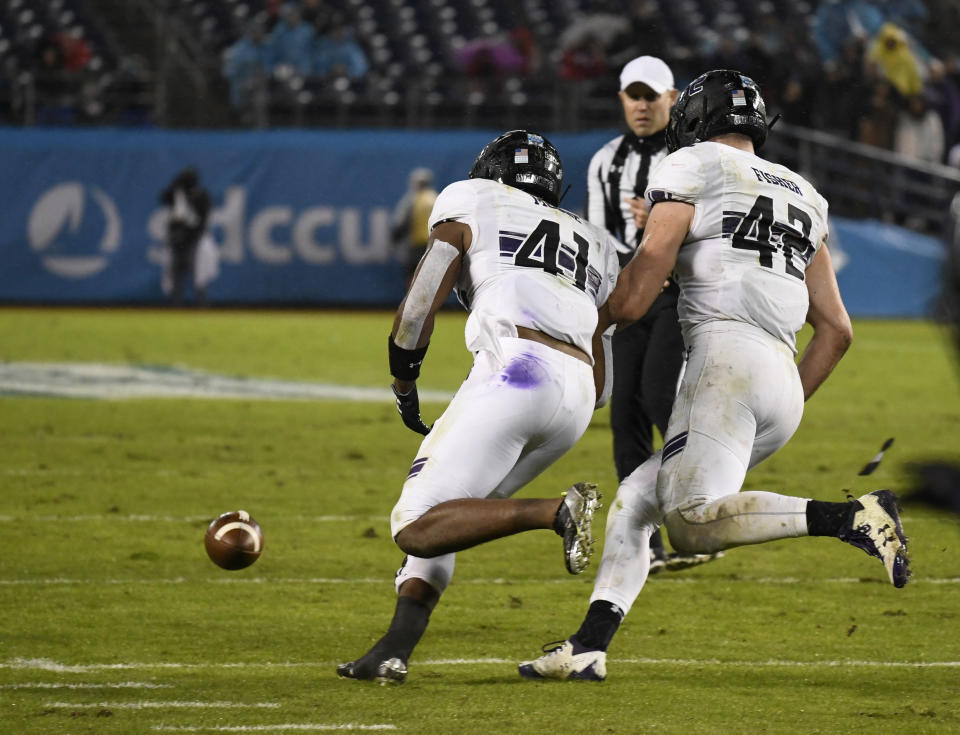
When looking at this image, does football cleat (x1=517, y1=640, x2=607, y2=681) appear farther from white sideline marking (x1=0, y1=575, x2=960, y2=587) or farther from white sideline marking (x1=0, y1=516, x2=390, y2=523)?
white sideline marking (x1=0, y1=516, x2=390, y2=523)

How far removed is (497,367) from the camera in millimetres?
4719

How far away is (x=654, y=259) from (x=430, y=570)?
117 centimetres

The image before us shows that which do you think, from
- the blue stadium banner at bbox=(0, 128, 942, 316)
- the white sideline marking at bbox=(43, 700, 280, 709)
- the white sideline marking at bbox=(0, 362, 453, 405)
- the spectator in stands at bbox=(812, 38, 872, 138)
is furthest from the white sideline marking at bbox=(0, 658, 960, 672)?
the spectator in stands at bbox=(812, 38, 872, 138)

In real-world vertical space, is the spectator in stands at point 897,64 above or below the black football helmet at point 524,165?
below

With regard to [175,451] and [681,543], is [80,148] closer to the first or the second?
[175,451]

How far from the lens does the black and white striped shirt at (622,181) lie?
679 centimetres

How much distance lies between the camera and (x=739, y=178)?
190 inches

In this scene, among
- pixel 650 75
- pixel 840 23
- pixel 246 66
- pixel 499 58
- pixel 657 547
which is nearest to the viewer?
pixel 657 547

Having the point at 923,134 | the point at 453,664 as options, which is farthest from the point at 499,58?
the point at 453,664

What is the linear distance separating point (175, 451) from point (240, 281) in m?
11.7

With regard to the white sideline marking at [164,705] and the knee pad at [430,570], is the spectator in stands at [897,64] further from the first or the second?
the white sideline marking at [164,705]

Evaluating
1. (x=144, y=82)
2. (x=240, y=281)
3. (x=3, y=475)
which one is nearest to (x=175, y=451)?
(x=3, y=475)

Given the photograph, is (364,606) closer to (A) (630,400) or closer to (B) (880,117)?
(A) (630,400)

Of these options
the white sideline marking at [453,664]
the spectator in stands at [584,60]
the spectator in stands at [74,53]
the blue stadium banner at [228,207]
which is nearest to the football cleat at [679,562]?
the white sideline marking at [453,664]
